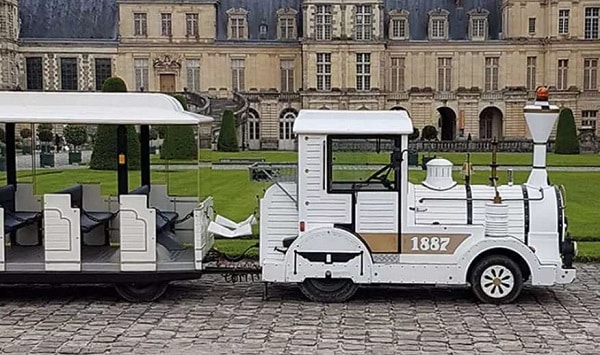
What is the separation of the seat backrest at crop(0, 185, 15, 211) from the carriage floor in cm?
60

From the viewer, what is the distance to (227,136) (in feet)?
155

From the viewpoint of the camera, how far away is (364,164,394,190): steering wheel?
9.09 meters

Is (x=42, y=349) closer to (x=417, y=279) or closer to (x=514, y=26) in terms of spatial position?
(x=417, y=279)

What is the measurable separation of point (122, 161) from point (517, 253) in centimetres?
486

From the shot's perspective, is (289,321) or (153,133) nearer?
(289,321)

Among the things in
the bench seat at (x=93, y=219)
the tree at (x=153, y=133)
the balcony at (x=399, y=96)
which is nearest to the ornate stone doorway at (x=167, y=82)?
the balcony at (x=399, y=96)

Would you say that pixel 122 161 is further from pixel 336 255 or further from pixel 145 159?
pixel 336 255

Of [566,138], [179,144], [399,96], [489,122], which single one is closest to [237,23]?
[399,96]

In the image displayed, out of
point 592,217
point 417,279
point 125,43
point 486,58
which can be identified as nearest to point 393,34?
point 486,58

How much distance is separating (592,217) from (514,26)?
137 feet

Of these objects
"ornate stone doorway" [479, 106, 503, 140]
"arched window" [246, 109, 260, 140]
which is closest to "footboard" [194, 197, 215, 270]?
"arched window" [246, 109, 260, 140]

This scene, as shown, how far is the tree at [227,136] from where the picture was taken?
154 feet

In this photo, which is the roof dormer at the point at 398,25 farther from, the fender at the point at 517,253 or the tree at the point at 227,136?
the fender at the point at 517,253

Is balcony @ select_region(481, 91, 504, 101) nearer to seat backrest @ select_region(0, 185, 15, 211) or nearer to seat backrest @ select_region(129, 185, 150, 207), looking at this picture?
seat backrest @ select_region(129, 185, 150, 207)
